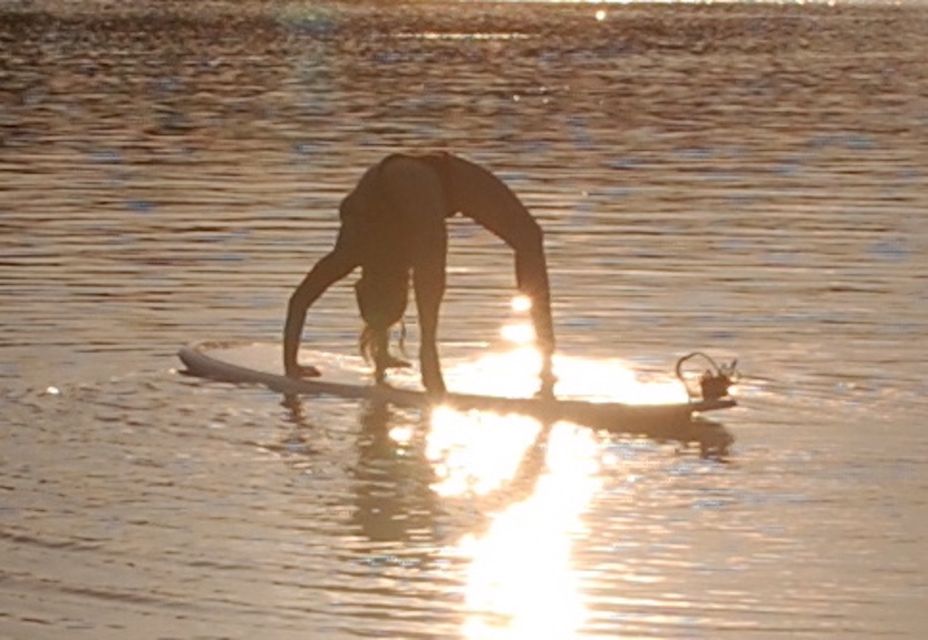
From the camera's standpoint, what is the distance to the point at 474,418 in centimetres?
1588

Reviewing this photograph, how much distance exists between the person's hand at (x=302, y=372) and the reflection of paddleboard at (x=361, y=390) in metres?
0.06

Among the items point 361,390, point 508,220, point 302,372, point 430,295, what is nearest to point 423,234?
point 430,295

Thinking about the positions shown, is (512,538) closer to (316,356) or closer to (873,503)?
(873,503)

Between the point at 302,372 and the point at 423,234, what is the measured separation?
1.18 meters

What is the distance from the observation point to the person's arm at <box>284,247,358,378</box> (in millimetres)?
16953

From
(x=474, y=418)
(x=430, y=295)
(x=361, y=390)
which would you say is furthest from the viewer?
(x=361, y=390)

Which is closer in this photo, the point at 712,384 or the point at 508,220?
the point at 712,384

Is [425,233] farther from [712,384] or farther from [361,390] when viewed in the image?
[712,384]

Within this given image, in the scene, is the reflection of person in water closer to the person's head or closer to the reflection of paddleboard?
the person's head

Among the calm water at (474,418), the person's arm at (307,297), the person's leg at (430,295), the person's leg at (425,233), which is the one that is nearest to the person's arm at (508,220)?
the person's leg at (425,233)

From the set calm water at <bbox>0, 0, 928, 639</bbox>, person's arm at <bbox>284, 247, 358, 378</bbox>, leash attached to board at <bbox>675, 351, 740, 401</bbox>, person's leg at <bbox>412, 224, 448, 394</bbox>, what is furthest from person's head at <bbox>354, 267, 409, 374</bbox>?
leash attached to board at <bbox>675, 351, 740, 401</bbox>

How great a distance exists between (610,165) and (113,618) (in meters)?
23.7

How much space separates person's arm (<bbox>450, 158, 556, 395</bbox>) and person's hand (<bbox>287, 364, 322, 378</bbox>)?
3.98ft

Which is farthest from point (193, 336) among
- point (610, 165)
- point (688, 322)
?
point (610, 165)
